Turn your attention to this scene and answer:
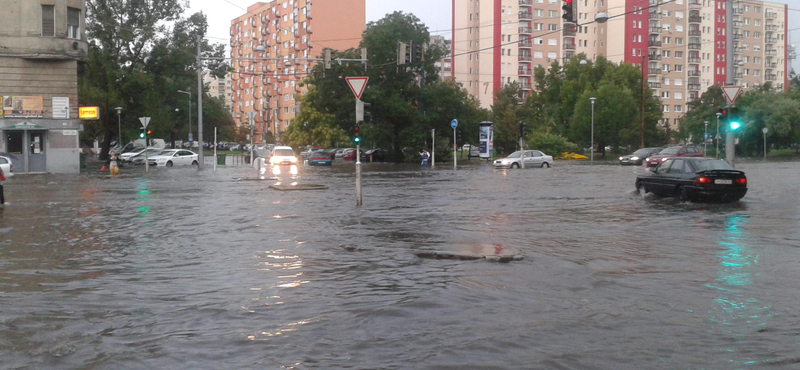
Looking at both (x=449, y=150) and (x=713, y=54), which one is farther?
(x=713, y=54)

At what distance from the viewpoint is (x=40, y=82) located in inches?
1676

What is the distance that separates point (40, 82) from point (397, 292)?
4036 cm

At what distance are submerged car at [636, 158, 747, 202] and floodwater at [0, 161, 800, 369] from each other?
99.5 inches

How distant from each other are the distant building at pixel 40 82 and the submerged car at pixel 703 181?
1365 inches

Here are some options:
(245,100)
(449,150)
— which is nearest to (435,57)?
(449,150)

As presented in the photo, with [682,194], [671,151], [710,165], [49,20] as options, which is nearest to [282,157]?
[49,20]

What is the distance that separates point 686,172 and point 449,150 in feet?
165

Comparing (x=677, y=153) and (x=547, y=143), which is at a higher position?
(x=547, y=143)

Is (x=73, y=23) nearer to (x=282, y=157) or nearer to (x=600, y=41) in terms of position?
(x=282, y=157)

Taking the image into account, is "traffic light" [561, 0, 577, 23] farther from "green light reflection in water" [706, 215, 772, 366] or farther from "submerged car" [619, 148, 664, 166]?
"submerged car" [619, 148, 664, 166]

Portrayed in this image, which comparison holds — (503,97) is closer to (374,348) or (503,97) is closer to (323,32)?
(323,32)

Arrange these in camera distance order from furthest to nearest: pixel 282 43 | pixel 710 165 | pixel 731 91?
pixel 282 43, pixel 731 91, pixel 710 165

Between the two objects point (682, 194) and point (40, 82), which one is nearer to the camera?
point (682, 194)

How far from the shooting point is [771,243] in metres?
12.6
